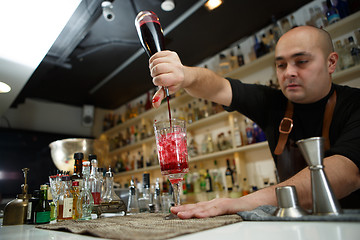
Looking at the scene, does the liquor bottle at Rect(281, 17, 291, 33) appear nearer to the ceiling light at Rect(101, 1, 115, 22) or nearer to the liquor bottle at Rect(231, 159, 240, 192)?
the liquor bottle at Rect(231, 159, 240, 192)

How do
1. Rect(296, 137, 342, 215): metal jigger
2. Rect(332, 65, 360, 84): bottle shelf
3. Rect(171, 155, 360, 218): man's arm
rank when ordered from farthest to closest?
Rect(332, 65, 360, 84): bottle shelf
Rect(171, 155, 360, 218): man's arm
Rect(296, 137, 342, 215): metal jigger

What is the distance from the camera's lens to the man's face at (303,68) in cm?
111

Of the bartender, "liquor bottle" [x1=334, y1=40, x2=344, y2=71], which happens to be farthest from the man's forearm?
"liquor bottle" [x1=334, y1=40, x2=344, y2=71]

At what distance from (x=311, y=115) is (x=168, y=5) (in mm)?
1601

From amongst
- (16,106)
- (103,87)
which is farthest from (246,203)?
(16,106)

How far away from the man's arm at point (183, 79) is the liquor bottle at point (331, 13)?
1.46m

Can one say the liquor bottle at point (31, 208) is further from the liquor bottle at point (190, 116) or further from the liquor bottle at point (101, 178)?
the liquor bottle at point (190, 116)

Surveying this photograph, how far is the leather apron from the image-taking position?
3.46 feet

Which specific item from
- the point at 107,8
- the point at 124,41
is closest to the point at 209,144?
the point at 124,41

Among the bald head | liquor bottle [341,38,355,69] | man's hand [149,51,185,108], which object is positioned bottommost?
man's hand [149,51,185,108]

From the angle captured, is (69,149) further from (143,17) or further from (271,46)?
(271,46)

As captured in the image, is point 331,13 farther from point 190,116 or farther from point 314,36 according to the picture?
point 190,116

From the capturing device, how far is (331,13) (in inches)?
83.0

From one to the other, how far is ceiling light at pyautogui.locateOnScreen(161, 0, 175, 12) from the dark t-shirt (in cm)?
124
